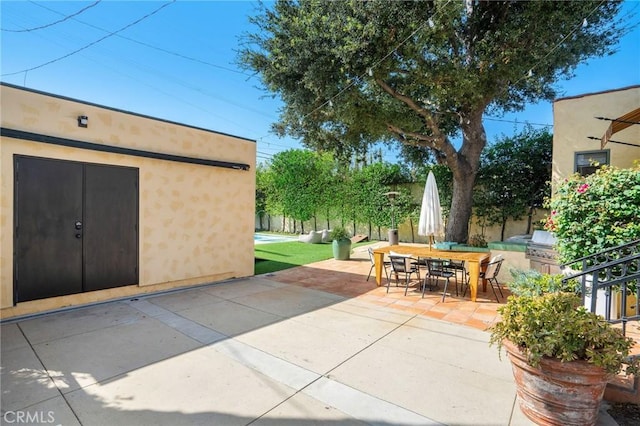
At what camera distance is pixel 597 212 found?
14.1ft

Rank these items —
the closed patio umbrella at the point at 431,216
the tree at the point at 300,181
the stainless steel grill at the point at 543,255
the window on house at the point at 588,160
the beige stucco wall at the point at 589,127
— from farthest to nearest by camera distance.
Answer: the tree at the point at 300,181, the window on house at the point at 588,160, the beige stucco wall at the point at 589,127, the closed patio umbrella at the point at 431,216, the stainless steel grill at the point at 543,255

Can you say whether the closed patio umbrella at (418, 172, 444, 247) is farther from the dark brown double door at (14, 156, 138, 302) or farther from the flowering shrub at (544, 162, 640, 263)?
the dark brown double door at (14, 156, 138, 302)

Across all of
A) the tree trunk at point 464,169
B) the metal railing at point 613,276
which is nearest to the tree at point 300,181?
the tree trunk at point 464,169

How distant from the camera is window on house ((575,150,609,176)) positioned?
746 cm

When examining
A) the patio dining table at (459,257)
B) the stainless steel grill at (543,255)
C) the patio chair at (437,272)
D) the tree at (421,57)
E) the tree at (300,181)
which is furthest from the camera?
the tree at (300,181)

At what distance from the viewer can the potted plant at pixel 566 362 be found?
216cm

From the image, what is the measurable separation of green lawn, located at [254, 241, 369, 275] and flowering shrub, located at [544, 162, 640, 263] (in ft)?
21.6

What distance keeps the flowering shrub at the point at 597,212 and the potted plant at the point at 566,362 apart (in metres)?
2.38

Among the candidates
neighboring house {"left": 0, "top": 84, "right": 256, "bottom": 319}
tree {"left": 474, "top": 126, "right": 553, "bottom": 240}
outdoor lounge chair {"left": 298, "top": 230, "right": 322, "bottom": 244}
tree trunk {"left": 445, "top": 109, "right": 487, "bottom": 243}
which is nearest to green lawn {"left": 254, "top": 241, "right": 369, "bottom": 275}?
outdoor lounge chair {"left": 298, "top": 230, "right": 322, "bottom": 244}

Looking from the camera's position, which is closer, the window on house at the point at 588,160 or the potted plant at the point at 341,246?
the window on house at the point at 588,160

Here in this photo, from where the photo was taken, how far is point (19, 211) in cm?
455

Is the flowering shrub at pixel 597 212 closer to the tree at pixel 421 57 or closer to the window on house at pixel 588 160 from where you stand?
the window on house at pixel 588 160

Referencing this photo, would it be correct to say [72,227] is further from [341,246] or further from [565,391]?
[341,246]

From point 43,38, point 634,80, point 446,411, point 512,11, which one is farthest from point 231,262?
point 634,80
